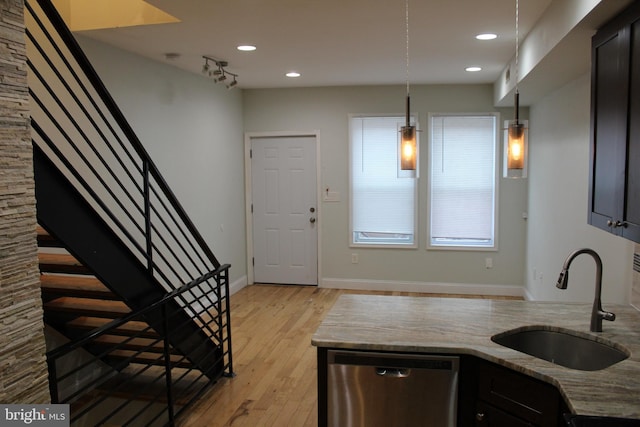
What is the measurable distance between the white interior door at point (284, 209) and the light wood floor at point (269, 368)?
53 cm

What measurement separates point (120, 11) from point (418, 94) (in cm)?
366

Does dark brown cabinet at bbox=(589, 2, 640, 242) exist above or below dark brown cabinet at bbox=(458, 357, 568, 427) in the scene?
above

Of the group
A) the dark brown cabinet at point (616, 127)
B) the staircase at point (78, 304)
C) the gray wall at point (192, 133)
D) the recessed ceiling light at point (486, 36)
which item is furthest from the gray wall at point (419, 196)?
the dark brown cabinet at point (616, 127)

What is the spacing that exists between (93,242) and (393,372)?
1.51m

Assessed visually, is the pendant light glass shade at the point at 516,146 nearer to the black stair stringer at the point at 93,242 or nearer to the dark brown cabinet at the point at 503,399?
the dark brown cabinet at the point at 503,399

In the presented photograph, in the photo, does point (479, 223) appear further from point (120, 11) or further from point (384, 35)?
point (120, 11)

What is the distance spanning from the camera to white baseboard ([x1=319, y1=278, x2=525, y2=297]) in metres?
6.02

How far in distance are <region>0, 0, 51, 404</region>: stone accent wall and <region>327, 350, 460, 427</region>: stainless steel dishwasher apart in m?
1.18

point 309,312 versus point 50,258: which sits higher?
point 50,258

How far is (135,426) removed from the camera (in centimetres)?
323

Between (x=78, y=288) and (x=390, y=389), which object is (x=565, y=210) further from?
(x=78, y=288)

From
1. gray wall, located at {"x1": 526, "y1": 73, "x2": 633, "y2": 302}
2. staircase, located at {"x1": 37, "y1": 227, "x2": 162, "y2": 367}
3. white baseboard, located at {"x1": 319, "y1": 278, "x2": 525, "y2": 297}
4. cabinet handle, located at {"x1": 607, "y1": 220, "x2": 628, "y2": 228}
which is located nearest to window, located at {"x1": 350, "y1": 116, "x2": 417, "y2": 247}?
white baseboard, located at {"x1": 319, "y1": 278, "x2": 525, "y2": 297}

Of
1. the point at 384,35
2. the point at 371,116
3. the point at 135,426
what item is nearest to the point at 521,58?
Answer: the point at 384,35

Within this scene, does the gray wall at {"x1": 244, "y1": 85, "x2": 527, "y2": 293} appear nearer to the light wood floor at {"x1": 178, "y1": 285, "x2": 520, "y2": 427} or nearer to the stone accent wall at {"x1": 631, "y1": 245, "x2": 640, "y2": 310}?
the light wood floor at {"x1": 178, "y1": 285, "x2": 520, "y2": 427}
